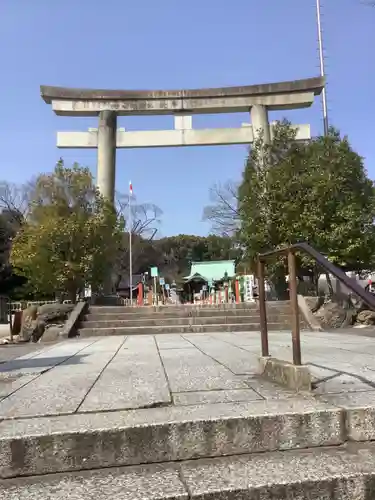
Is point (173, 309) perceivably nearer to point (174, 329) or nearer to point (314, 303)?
point (174, 329)

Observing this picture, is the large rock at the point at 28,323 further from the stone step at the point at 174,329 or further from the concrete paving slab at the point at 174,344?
the concrete paving slab at the point at 174,344

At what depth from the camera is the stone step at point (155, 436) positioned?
240 cm

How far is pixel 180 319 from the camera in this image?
11.7 metres

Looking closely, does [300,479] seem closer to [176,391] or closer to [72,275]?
[176,391]

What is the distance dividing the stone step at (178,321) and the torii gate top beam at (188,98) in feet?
30.6

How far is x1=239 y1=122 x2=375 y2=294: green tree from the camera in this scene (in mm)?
12227

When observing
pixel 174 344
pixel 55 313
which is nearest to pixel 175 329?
pixel 174 344

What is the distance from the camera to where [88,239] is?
1408cm

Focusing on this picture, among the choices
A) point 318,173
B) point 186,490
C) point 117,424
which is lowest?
point 186,490

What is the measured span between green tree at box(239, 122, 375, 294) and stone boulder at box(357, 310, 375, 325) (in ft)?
5.01

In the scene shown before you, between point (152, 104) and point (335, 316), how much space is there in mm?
10715

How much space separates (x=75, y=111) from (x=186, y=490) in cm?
1727

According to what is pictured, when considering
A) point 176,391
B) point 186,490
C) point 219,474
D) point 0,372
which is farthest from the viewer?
point 0,372

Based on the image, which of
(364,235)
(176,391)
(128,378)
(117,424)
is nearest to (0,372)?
(128,378)
